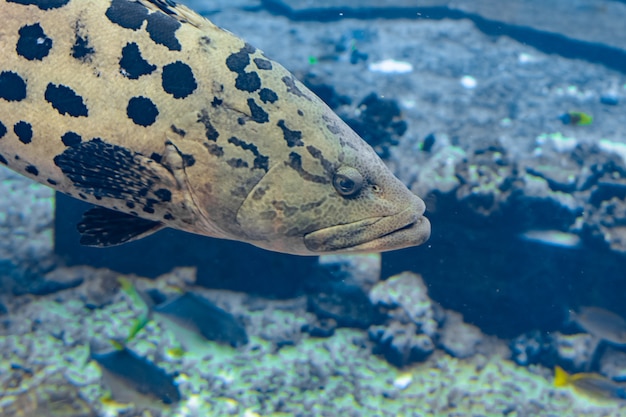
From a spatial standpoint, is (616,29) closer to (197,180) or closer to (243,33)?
(243,33)

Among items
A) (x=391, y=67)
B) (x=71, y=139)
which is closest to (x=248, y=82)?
(x=71, y=139)

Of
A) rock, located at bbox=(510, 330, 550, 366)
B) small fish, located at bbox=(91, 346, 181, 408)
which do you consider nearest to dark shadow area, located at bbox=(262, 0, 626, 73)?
rock, located at bbox=(510, 330, 550, 366)

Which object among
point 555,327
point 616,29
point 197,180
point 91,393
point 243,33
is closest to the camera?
point 197,180

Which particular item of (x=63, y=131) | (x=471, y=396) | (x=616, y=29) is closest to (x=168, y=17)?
(x=63, y=131)

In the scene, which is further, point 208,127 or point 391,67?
point 391,67

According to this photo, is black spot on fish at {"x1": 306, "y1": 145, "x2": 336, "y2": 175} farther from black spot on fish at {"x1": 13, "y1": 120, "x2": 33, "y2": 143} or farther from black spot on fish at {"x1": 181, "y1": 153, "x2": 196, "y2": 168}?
black spot on fish at {"x1": 13, "y1": 120, "x2": 33, "y2": 143}

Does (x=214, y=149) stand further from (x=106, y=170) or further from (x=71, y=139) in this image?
(x=71, y=139)
